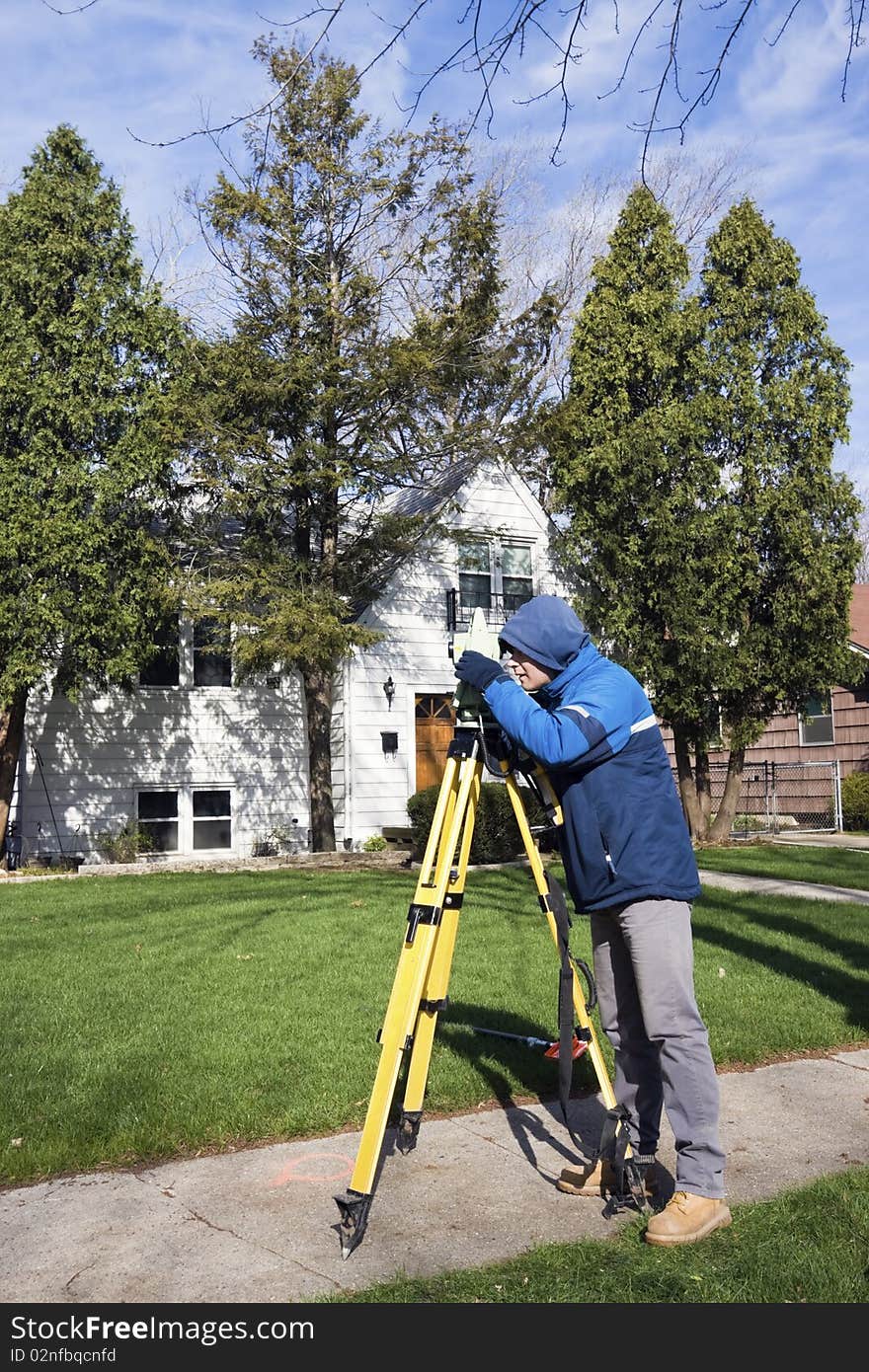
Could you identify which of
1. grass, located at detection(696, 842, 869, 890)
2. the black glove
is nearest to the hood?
the black glove

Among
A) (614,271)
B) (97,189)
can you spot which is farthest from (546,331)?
(97,189)

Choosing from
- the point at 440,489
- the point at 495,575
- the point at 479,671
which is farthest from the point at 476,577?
the point at 479,671

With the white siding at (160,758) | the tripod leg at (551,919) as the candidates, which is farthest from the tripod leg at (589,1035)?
the white siding at (160,758)

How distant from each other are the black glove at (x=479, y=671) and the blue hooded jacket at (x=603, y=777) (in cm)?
2

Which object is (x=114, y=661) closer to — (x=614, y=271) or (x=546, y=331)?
(x=546, y=331)

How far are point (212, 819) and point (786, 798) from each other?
11.5 m

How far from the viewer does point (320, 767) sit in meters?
18.6

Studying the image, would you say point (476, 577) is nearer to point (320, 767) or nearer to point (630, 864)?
point (320, 767)

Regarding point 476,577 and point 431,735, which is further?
point 476,577

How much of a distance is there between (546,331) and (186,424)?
18.9ft

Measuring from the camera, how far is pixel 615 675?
153 inches

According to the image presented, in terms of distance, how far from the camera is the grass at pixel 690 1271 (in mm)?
3143

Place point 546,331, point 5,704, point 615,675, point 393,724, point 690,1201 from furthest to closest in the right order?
point 393,724, point 546,331, point 5,704, point 615,675, point 690,1201

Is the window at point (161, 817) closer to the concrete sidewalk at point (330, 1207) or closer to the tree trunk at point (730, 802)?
the tree trunk at point (730, 802)
